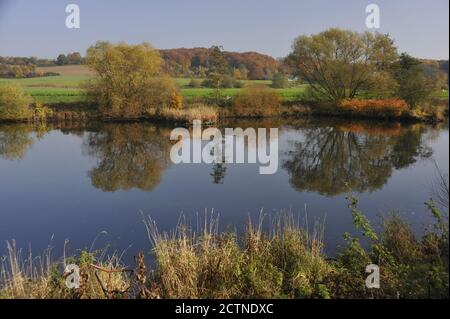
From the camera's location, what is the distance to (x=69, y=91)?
4241 centimetres

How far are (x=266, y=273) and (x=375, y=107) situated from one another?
98.6ft

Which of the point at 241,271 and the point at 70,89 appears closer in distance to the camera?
the point at 241,271

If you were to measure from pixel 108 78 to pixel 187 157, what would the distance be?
18.1 meters

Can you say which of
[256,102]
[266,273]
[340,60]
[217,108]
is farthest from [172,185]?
Answer: [340,60]

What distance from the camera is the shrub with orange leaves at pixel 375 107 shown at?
32.0 m

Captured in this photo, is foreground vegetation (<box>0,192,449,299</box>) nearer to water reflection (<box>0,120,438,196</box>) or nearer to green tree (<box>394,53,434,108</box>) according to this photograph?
water reflection (<box>0,120,438,196</box>)

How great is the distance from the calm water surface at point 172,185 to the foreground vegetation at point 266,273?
1162 mm

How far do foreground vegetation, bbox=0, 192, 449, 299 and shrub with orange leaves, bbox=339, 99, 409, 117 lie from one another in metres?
27.5

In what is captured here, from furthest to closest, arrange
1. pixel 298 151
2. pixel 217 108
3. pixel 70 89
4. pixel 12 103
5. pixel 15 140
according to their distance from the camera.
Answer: pixel 70 89 → pixel 217 108 → pixel 12 103 → pixel 15 140 → pixel 298 151

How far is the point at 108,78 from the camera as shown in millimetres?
34094

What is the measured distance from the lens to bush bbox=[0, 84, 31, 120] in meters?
30.1

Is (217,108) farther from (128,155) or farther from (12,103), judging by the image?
(128,155)
